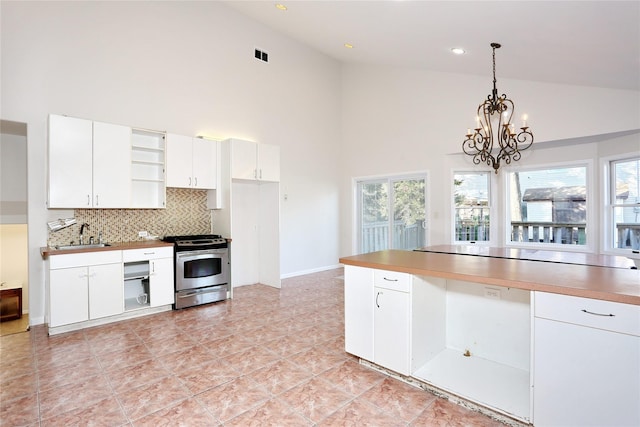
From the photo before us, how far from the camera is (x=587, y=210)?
479 cm

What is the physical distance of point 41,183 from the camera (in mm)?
3744

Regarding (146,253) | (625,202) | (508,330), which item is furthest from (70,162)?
(625,202)

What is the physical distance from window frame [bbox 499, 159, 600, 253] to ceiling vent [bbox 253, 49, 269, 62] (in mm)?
4505

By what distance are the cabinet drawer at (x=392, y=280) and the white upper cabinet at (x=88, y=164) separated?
10.7 feet

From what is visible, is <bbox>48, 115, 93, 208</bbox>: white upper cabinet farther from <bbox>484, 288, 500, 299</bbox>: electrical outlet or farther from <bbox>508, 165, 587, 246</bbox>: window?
<bbox>508, 165, 587, 246</bbox>: window

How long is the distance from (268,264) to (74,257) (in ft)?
9.06

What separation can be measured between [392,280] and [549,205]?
4.18 metres

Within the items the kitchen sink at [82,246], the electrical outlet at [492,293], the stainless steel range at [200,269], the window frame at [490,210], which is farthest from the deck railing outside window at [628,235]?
the kitchen sink at [82,246]

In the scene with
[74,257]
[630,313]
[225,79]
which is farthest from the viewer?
[225,79]

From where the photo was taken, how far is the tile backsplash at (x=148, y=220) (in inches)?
158

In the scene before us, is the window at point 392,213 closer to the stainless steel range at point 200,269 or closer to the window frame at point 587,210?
the window frame at point 587,210

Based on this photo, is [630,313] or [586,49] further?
[586,49]

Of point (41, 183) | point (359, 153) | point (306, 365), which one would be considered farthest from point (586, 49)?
point (41, 183)

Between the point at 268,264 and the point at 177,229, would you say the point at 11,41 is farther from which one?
the point at 268,264
